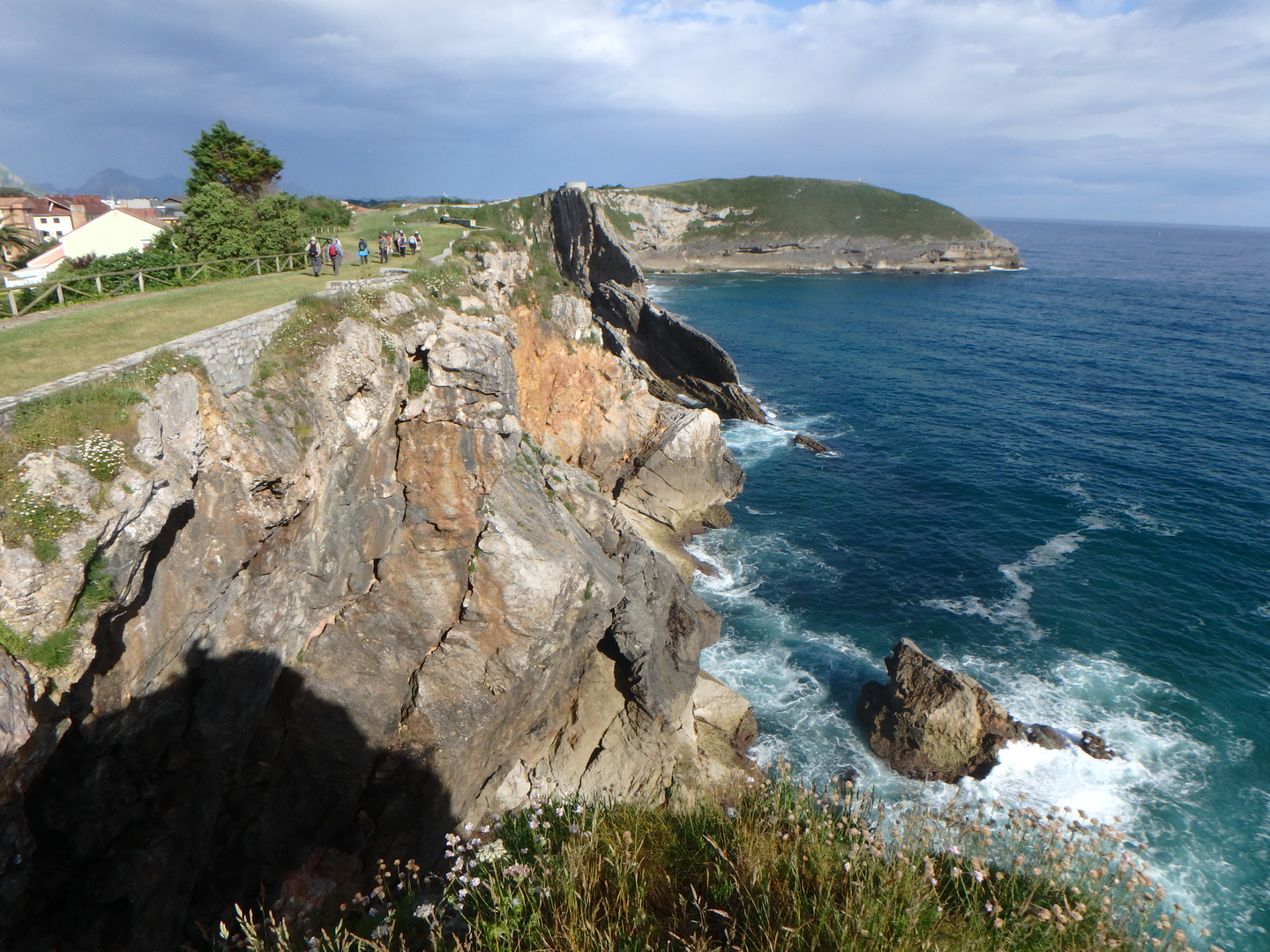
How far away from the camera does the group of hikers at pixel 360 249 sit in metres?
26.4

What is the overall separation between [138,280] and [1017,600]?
38076 mm

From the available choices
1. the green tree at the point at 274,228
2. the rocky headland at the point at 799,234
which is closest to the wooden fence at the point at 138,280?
the green tree at the point at 274,228

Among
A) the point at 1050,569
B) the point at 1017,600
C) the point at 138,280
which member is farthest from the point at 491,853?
the point at 1050,569

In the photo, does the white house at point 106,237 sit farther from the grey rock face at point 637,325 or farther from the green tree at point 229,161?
the grey rock face at point 637,325

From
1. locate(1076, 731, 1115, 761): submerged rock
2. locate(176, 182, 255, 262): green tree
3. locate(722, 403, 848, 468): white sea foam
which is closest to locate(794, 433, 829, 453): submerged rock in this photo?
locate(722, 403, 848, 468): white sea foam

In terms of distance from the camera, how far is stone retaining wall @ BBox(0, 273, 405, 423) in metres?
12.9

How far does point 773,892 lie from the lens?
5.59 metres

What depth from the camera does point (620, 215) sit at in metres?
128

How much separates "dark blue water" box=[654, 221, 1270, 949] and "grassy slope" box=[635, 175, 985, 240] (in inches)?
3319

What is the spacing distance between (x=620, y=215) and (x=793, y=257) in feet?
129

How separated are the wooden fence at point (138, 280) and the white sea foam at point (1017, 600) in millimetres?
33073

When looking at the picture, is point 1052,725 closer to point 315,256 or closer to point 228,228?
point 315,256

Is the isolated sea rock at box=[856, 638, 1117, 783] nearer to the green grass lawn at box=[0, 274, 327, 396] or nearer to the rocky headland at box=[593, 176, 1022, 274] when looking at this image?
the green grass lawn at box=[0, 274, 327, 396]

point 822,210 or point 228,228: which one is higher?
point 822,210
